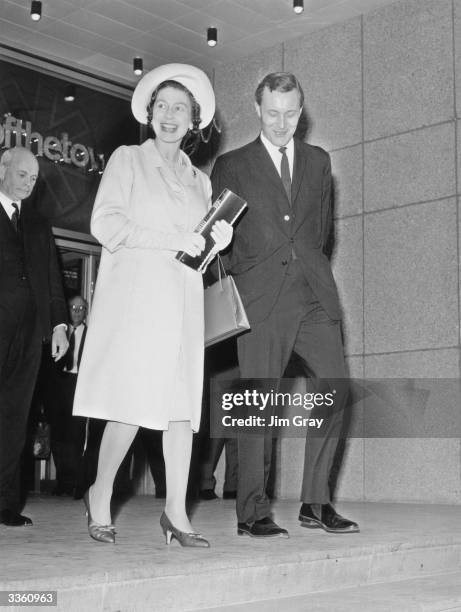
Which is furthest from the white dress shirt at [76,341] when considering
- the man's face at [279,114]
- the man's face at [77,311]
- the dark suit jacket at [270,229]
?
the man's face at [279,114]

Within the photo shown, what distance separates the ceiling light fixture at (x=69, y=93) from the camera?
314 inches

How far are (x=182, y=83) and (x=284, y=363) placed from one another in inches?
42.1

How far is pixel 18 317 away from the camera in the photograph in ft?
12.5

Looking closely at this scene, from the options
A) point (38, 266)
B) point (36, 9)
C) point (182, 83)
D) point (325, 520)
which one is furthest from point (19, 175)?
point (36, 9)

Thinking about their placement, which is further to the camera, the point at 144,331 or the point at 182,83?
the point at 182,83

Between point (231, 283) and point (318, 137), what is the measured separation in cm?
420

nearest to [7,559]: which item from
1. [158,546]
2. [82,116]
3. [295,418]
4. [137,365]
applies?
[158,546]

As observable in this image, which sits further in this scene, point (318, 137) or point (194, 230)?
point (318, 137)

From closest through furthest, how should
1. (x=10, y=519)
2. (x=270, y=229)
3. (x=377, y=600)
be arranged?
1. (x=377, y=600)
2. (x=270, y=229)
3. (x=10, y=519)

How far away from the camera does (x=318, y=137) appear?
23.5 feet

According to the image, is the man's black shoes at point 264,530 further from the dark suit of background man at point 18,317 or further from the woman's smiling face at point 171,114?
the woman's smiling face at point 171,114

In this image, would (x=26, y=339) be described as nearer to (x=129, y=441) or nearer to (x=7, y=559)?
(x=129, y=441)

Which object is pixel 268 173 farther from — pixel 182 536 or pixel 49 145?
pixel 49 145

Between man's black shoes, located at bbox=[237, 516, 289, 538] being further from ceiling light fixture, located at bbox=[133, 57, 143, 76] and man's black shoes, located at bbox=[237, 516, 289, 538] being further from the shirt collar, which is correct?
ceiling light fixture, located at bbox=[133, 57, 143, 76]
